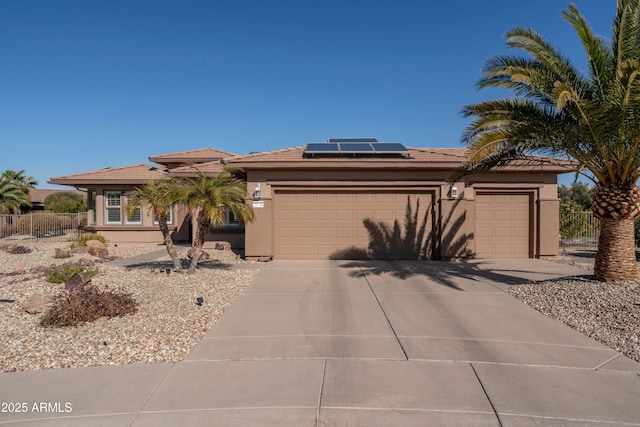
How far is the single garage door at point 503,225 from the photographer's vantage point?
13.6 m

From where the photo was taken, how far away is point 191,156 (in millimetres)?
21672

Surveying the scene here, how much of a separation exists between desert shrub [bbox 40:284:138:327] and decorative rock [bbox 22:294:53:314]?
0.45ft

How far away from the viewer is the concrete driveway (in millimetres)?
3877

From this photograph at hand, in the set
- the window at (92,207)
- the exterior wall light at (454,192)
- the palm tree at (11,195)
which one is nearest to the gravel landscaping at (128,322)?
the exterior wall light at (454,192)

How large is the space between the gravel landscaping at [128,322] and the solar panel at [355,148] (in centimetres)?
543

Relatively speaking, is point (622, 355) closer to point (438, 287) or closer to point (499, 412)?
point (499, 412)

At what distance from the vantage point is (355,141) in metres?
16.6

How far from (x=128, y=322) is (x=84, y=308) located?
2.55 feet

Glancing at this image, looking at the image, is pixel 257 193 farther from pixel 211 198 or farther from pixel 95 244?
pixel 95 244

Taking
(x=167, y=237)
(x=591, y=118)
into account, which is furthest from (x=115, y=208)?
(x=591, y=118)

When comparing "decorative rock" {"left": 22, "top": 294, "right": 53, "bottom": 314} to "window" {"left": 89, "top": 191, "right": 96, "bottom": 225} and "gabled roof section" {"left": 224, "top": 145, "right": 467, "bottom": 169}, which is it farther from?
"window" {"left": 89, "top": 191, "right": 96, "bottom": 225}

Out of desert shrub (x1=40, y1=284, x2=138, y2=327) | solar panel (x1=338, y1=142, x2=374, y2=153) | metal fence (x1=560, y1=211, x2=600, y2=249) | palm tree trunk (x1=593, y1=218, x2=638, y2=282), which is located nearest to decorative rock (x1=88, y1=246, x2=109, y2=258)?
desert shrub (x1=40, y1=284, x2=138, y2=327)

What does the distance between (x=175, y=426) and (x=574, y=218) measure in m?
17.7

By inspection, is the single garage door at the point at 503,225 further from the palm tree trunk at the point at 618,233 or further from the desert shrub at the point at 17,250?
the desert shrub at the point at 17,250
